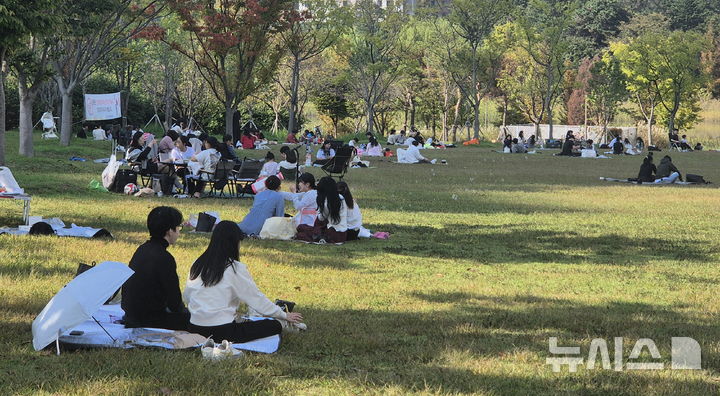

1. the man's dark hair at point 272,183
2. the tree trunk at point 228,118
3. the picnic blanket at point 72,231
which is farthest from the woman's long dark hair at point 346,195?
the tree trunk at point 228,118

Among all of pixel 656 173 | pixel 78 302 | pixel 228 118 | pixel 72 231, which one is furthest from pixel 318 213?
pixel 228 118

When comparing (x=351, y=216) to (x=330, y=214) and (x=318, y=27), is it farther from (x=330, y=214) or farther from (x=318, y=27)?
(x=318, y=27)

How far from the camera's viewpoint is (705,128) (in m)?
75.8

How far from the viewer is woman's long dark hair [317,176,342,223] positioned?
12.3 meters

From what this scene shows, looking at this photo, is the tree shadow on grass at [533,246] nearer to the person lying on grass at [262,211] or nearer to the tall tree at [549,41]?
the person lying on grass at [262,211]

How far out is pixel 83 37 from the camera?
29375 mm

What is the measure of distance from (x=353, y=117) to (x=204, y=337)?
6116 centimetres

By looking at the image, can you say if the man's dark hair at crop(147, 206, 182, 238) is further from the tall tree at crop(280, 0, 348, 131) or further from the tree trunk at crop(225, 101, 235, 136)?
the tall tree at crop(280, 0, 348, 131)

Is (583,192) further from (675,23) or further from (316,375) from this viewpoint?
(675,23)

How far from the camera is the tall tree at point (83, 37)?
84.3 feet

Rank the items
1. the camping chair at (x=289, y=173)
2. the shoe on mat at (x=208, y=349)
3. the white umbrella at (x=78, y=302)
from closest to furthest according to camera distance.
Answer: the white umbrella at (x=78, y=302) → the shoe on mat at (x=208, y=349) → the camping chair at (x=289, y=173)

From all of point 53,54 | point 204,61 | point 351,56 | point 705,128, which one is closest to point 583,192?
point 53,54

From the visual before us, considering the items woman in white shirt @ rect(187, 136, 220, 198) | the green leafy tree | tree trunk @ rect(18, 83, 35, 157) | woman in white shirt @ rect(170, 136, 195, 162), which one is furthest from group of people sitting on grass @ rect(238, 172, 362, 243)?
the green leafy tree

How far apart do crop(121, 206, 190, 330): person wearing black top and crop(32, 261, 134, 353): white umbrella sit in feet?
1.24
